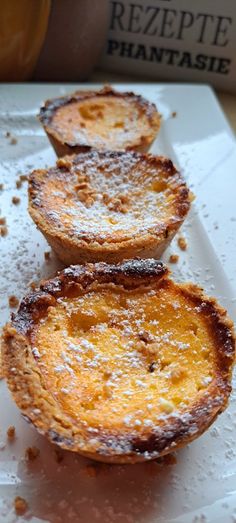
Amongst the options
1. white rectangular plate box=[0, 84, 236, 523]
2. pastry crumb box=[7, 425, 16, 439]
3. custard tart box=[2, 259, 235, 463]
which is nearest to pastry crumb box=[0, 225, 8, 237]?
white rectangular plate box=[0, 84, 236, 523]

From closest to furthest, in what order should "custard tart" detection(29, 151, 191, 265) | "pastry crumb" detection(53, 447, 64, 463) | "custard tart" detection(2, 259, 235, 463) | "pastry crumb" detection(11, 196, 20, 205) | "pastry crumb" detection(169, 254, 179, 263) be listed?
"custard tart" detection(2, 259, 235, 463) → "pastry crumb" detection(53, 447, 64, 463) → "custard tart" detection(29, 151, 191, 265) → "pastry crumb" detection(169, 254, 179, 263) → "pastry crumb" detection(11, 196, 20, 205)

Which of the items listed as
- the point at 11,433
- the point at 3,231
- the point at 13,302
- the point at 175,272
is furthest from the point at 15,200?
the point at 11,433

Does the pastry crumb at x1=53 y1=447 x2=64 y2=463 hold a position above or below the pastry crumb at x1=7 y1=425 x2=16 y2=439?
above

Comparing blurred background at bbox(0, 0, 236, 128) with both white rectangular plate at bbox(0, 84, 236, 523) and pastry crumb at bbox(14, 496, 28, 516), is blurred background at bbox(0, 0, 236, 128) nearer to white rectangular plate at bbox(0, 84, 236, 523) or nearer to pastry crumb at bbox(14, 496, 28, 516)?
white rectangular plate at bbox(0, 84, 236, 523)

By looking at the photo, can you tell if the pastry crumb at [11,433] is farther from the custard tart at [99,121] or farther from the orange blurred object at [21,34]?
the orange blurred object at [21,34]

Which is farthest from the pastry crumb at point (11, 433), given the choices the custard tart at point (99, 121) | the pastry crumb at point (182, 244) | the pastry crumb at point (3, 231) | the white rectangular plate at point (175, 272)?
the custard tart at point (99, 121)

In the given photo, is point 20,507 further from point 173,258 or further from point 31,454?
point 173,258
